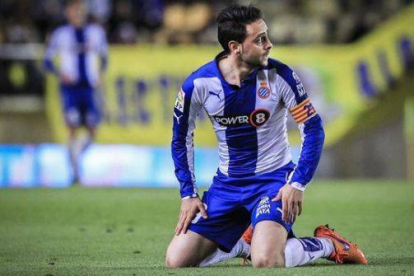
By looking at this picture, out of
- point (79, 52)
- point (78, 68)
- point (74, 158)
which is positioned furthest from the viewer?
point (78, 68)

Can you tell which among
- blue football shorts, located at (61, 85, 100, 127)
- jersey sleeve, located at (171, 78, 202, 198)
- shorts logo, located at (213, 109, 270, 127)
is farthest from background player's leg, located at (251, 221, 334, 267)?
blue football shorts, located at (61, 85, 100, 127)

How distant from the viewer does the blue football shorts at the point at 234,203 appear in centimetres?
698

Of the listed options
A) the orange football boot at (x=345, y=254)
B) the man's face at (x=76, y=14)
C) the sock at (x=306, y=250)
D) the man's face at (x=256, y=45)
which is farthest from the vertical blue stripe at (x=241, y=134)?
the man's face at (x=76, y=14)

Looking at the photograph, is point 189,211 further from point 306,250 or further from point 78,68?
point 78,68

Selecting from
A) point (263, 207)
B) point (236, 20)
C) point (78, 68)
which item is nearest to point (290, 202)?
point (263, 207)

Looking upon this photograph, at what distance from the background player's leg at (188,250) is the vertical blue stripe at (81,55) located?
10.2m

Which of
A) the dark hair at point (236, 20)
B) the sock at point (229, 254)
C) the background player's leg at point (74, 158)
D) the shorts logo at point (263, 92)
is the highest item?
the dark hair at point (236, 20)

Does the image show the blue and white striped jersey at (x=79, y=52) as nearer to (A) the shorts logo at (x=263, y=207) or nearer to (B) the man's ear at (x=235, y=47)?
(B) the man's ear at (x=235, y=47)

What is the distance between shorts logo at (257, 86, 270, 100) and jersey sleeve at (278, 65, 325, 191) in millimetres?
97

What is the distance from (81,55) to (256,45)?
10.5m

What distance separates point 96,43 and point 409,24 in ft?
19.1

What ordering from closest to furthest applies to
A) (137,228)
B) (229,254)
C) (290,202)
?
(290,202)
(229,254)
(137,228)

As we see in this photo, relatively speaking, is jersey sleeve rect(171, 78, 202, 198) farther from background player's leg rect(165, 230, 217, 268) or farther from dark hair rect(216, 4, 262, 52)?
dark hair rect(216, 4, 262, 52)

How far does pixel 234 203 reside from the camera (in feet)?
23.1
